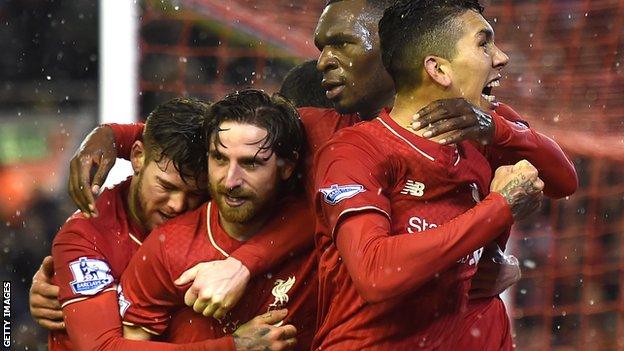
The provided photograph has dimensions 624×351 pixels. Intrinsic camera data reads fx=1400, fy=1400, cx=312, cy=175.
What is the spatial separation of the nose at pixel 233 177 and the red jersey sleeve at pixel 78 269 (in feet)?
1.52

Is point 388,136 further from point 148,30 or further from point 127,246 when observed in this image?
point 148,30

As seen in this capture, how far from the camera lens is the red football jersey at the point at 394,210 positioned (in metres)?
3.19

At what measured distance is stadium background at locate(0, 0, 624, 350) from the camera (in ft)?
20.0

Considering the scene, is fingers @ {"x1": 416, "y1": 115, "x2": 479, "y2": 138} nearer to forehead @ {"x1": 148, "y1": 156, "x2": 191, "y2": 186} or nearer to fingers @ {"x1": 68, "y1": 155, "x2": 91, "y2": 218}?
forehead @ {"x1": 148, "y1": 156, "x2": 191, "y2": 186}

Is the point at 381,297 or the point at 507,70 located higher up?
the point at 381,297

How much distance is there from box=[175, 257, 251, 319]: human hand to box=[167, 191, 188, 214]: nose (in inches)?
11.6

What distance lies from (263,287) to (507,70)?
2.91m

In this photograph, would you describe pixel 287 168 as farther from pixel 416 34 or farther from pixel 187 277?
pixel 416 34

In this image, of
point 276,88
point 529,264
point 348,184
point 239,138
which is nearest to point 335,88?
point 239,138

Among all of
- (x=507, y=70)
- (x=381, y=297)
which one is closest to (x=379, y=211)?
(x=381, y=297)

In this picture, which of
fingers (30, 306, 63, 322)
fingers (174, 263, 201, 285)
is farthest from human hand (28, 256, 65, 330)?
fingers (174, 263, 201, 285)

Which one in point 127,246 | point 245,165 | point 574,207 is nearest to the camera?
point 245,165

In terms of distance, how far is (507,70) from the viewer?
6.32m

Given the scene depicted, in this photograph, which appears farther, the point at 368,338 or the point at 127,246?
the point at 127,246
